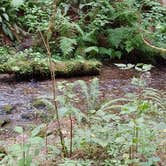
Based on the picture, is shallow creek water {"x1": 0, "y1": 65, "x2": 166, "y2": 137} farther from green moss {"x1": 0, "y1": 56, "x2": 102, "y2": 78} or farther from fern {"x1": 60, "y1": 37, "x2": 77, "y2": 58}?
fern {"x1": 60, "y1": 37, "x2": 77, "y2": 58}

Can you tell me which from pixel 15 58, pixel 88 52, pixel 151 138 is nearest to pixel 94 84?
pixel 151 138

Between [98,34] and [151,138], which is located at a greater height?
[151,138]

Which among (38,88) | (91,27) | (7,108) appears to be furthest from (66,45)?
(7,108)

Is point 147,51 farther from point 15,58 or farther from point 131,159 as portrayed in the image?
point 131,159

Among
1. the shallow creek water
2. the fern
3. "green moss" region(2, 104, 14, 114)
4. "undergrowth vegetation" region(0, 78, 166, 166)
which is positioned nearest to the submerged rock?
the shallow creek water

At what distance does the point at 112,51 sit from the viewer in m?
9.83

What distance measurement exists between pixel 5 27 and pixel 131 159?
7.35 m

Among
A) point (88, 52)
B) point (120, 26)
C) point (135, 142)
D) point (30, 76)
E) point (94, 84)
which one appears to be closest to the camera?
point (135, 142)

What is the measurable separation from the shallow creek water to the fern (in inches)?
34.8

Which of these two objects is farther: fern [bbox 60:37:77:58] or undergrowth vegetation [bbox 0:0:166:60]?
undergrowth vegetation [bbox 0:0:166:60]

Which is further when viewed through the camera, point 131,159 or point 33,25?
point 33,25

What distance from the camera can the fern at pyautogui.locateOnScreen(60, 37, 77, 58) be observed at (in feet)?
30.3

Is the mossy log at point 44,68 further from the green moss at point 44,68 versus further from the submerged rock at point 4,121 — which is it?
the submerged rock at point 4,121

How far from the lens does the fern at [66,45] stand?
9.24 metres
